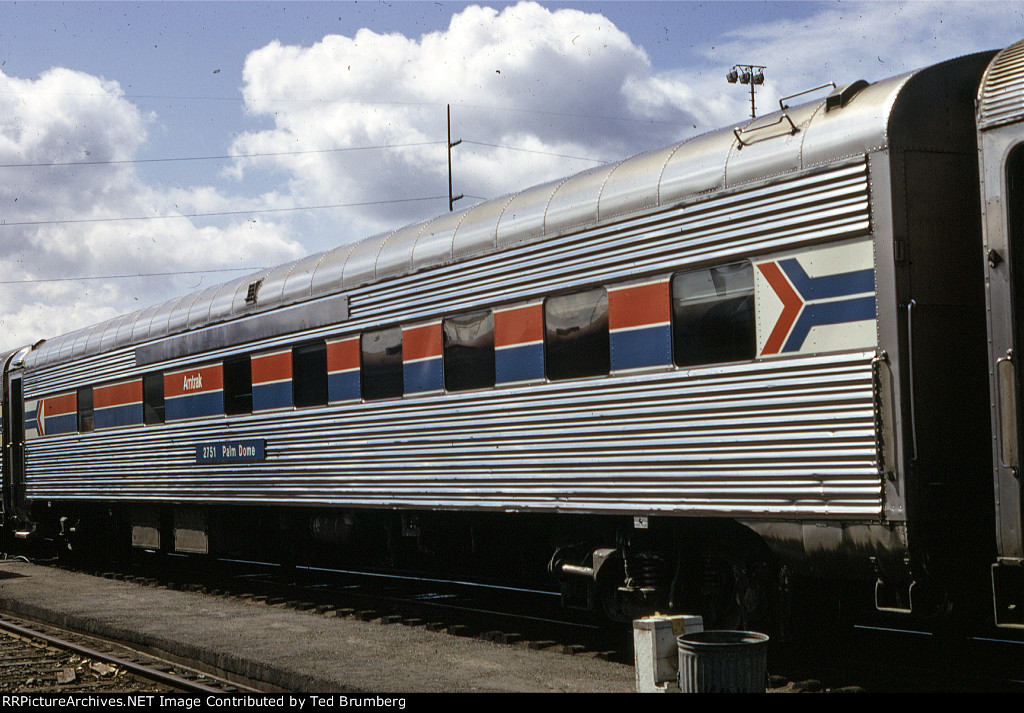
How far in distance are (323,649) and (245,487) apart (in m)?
4.35

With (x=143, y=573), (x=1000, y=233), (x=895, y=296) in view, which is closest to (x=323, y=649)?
(x=895, y=296)

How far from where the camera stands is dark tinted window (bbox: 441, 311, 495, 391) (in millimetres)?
9344

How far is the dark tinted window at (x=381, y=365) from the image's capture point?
10.4m

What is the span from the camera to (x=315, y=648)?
29.0 ft

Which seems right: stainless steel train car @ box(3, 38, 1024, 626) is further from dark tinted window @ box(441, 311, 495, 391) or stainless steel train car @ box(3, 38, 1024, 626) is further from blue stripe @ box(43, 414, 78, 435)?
blue stripe @ box(43, 414, 78, 435)

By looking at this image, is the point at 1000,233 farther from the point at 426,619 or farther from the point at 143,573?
the point at 143,573

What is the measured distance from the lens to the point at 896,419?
20.8 feet

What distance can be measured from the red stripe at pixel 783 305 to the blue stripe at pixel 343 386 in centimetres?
478

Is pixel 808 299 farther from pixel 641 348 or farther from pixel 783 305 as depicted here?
pixel 641 348

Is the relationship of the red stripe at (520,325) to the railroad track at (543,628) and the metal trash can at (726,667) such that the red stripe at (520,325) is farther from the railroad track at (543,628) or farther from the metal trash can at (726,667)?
the metal trash can at (726,667)

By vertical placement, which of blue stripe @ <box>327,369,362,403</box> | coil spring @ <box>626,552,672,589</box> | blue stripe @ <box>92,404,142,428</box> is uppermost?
blue stripe @ <box>327,369,362,403</box>

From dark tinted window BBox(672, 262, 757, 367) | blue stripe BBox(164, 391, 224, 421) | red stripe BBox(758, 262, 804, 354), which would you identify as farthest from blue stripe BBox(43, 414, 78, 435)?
red stripe BBox(758, 262, 804, 354)

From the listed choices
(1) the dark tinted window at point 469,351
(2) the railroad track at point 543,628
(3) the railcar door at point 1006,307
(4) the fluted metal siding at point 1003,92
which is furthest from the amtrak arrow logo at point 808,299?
(1) the dark tinted window at point 469,351

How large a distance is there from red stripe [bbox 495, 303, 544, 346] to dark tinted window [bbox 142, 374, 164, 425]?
6.74 meters
